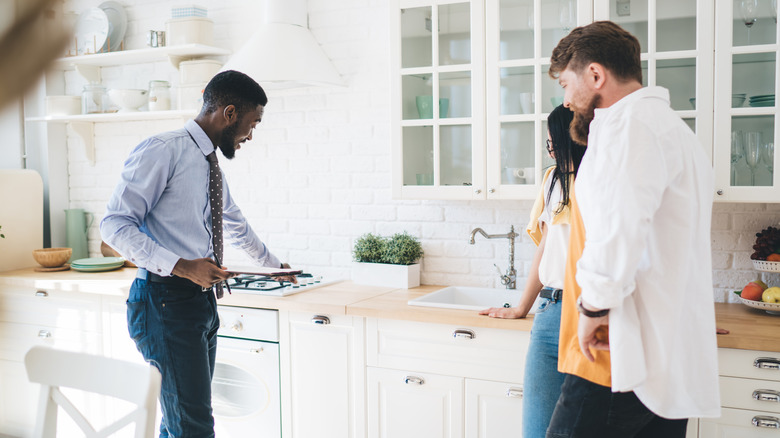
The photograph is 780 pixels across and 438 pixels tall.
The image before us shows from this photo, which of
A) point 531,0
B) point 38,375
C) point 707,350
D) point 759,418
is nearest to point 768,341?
point 759,418

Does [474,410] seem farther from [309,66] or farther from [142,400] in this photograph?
[309,66]

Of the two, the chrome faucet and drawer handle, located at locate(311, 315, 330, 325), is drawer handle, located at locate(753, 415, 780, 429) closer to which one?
the chrome faucet

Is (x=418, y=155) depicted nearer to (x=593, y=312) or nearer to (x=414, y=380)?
(x=414, y=380)

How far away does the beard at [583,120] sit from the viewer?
5.24ft

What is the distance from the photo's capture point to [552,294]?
195 cm

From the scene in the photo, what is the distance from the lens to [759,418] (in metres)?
1.99

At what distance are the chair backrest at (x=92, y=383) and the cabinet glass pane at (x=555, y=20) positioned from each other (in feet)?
6.13

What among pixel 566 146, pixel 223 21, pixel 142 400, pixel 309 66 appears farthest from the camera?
pixel 223 21

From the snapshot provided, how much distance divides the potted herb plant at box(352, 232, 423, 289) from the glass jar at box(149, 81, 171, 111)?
1.39m

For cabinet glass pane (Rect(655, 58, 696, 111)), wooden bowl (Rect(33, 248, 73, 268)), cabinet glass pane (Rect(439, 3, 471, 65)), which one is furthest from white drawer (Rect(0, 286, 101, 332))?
cabinet glass pane (Rect(655, 58, 696, 111))

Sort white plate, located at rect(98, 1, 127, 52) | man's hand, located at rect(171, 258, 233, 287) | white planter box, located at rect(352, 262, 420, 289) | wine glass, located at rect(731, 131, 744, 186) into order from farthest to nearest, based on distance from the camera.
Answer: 1. white plate, located at rect(98, 1, 127, 52)
2. white planter box, located at rect(352, 262, 420, 289)
3. wine glass, located at rect(731, 131, 744, 186)
4. man's hand, located at rect(171, 258, 233, 287)

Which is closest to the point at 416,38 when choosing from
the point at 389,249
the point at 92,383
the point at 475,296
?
the point at 389,249

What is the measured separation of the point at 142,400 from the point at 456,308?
1.33 meters

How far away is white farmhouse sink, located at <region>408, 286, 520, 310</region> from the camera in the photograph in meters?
2.83
